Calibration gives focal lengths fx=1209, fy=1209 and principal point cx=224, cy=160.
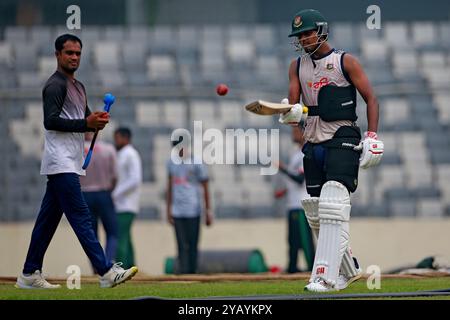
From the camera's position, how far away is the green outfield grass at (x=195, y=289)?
9344 mm

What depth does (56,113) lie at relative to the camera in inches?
381

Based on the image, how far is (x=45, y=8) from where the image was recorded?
22078mm

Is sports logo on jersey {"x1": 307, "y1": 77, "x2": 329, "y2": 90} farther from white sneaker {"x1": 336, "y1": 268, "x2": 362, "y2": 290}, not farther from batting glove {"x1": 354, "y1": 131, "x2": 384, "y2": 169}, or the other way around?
white sneaker {"x1": 336, "y1": 268, "x2": 362, "y2": 290}

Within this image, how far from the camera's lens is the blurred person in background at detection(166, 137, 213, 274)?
15.5 meters

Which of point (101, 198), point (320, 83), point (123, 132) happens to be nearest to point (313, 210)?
point (320, 83)

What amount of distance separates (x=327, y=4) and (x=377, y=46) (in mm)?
2024

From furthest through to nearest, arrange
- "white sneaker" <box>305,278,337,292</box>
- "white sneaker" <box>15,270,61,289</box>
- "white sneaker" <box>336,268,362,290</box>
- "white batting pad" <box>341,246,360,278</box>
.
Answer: "white sneaker" <box>15,270,61,289</box> → "white batting pad" <box>341,246,360,278</box> → "white sneaker" <box>336,268,362,290</box> → "white sneaker" <box>305,278,337,292</box>

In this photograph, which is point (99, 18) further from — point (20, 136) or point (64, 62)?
point (64, 62)

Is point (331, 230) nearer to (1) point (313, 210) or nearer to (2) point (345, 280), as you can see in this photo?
(1) point (313, 210)

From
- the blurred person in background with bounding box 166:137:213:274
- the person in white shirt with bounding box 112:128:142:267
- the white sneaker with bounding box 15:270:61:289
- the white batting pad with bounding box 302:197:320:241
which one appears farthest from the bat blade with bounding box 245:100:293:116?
the person in white shirt with bounding box 112:128:142:267

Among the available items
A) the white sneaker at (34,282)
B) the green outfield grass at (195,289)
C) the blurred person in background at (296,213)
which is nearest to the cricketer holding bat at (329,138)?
the green outfield grass at (195,289)

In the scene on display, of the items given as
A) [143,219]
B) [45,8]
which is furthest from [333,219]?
[45,8]

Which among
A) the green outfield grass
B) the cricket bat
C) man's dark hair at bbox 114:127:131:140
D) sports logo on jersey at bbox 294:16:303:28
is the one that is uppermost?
sports logo on jersey at bbox 294:16:303:28

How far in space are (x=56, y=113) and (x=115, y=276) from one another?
140 cm
